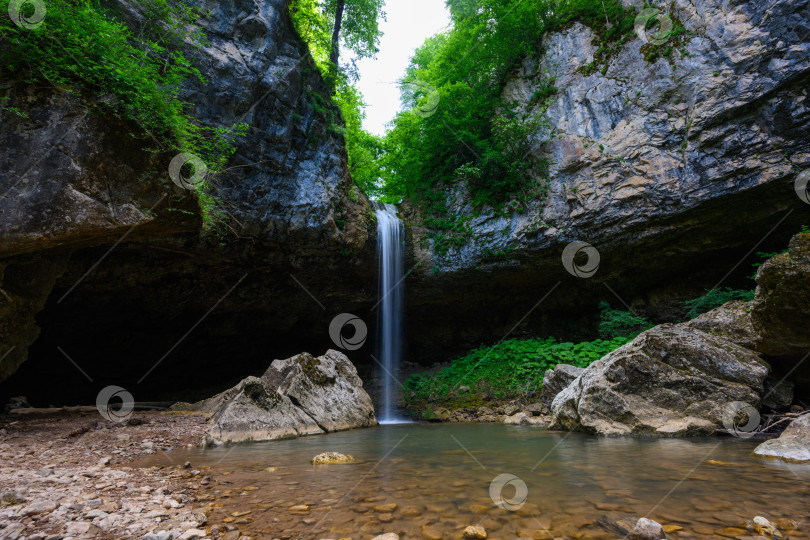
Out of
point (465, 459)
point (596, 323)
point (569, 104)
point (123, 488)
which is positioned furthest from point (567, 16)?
point (123, 488)

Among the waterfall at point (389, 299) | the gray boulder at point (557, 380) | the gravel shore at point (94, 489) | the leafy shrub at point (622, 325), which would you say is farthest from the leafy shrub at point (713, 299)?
the gravel shore at point (94, 489)

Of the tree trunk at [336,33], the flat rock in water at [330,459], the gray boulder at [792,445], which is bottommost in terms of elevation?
the flat rock in water at [330,459]

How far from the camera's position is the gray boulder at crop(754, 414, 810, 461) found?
316cm

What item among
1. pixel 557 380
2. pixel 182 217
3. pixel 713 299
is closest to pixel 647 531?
pixel 182 217

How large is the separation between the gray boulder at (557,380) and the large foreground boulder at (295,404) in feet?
13.9

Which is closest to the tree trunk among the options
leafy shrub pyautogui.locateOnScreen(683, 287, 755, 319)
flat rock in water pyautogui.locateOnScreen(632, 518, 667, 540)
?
flat rock in water pyautogui.locateOnScreen(632, 518, 667, 540)

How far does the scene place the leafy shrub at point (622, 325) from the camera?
1078cm

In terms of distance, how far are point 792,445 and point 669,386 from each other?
1908 millimetres

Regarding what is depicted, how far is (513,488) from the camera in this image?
8.76ft

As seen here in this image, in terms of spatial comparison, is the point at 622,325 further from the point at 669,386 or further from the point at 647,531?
the point at 647,531

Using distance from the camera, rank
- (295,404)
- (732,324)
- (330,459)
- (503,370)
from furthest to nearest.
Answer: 1. (503,370)
2. (295,404)
3. (732,324)
4. (330,459)

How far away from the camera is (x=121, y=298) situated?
10.2 metres

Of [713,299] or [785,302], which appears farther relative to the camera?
[713,299]

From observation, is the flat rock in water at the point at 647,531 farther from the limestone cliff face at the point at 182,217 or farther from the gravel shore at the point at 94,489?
the limestone cliff face at the point at 182,217
